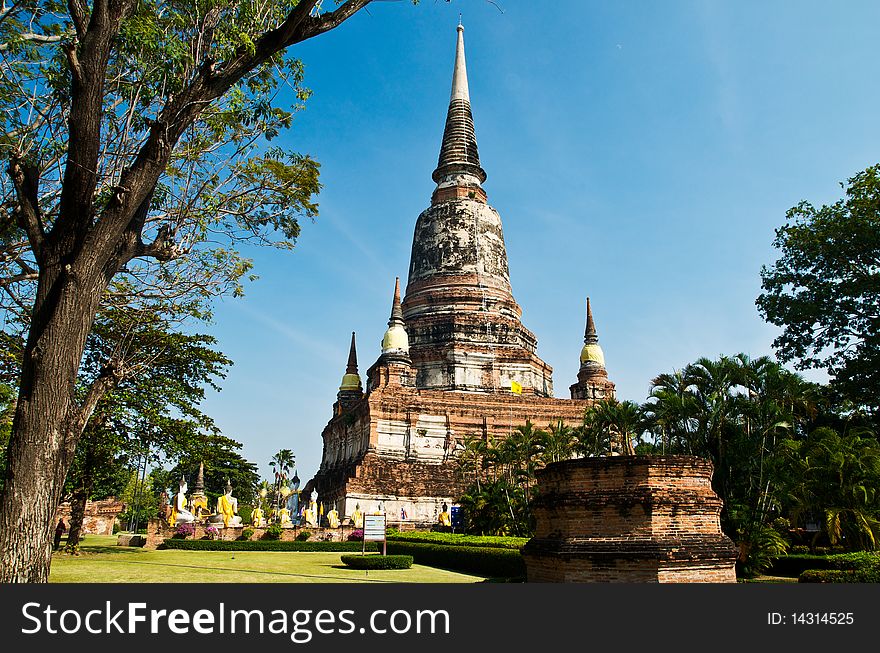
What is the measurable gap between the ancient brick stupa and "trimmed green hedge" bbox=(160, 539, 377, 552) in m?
7.21

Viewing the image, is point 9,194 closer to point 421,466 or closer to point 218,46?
point 218,46

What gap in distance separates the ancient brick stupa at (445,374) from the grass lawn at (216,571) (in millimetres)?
14157

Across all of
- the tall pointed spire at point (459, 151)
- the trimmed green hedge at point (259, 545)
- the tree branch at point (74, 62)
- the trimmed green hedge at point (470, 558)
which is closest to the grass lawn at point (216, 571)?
the trimmed green hedge at point (470, 558)

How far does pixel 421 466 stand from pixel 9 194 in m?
27.7

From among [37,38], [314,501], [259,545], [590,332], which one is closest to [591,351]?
[590,332]

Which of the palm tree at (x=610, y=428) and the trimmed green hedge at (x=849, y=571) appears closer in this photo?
the trimmed green hedge at (x=849, y=571)

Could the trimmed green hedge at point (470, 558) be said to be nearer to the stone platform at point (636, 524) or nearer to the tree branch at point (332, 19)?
the stone platform at point (636, 524)

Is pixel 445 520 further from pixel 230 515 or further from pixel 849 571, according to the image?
pixel 849 571

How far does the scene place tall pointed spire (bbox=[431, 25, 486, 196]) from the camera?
49656 millimetres

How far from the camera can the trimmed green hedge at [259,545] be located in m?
25.3

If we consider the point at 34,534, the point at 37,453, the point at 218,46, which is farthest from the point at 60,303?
the point at 218,46

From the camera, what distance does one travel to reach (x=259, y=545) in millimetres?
26562

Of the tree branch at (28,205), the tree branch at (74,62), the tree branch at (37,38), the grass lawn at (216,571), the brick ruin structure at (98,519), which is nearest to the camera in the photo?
the tree branch at (74,62)

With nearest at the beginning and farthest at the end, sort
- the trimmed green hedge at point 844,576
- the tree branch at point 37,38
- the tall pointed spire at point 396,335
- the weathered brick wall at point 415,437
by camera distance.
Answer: the tree branch at point 37,38 → the trimmed green hedge at point 844,576 → the weathered brick wall at point 415,437 → the tall pointed spire at point 396,335
